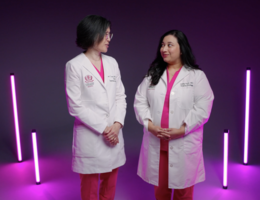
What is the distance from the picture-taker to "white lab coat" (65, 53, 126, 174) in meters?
2.49

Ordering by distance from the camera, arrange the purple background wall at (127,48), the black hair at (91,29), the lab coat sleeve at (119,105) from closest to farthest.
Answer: the black hair at (91,29), the lab coat sleeve at (119,105), the purple background wall at (127,48)

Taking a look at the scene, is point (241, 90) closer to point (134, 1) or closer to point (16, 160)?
point (134, 1)

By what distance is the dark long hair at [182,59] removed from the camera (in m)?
2.58

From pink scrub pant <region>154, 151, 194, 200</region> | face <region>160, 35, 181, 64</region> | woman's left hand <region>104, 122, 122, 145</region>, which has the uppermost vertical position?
face <region>160, 35, 181, 64</region>

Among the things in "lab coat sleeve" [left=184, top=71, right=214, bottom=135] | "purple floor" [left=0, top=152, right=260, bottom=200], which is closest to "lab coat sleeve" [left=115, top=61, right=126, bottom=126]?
"lab coat sleeve" [left=184, top=71, right=214, bottom=135]

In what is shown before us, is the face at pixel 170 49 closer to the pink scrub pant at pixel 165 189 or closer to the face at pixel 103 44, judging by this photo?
the face at pixel 103 44

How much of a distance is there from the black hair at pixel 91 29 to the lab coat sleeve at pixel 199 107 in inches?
31.4

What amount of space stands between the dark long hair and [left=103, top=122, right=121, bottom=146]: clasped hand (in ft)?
1.45

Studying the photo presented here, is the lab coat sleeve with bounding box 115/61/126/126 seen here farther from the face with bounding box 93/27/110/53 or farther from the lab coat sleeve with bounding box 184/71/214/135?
the lab coat sleeve with bounding box 184/71/214/135

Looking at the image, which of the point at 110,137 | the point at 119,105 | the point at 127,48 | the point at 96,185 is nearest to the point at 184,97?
the point at 119,105

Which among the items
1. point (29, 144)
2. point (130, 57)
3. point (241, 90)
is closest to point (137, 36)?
point (130, 57)

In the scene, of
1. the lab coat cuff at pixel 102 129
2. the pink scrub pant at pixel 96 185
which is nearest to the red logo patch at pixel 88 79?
the lab coat cuff at pixel 102 129

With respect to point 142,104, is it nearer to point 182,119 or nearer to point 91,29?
point 182,119

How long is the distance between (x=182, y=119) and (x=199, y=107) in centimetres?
16
